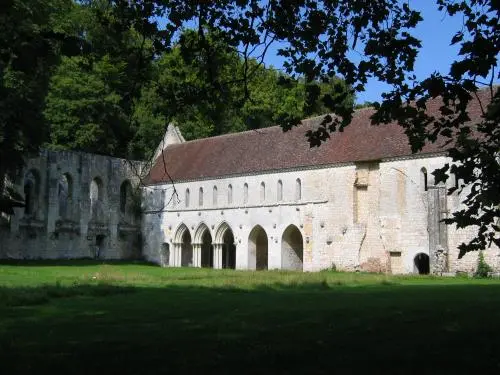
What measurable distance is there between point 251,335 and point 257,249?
113 ft

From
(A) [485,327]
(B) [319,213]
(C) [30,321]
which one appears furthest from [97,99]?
(A) [485,327]

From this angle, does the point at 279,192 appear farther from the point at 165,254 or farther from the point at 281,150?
the point at 165,254

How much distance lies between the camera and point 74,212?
45.9m

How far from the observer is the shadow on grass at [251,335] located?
7.74 metres

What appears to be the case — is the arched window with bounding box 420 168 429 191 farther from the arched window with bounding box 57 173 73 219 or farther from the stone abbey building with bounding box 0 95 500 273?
the arched window with bounding box 57 173 73 219

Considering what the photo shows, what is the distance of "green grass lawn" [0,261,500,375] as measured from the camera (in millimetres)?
7742

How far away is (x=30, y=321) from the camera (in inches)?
478

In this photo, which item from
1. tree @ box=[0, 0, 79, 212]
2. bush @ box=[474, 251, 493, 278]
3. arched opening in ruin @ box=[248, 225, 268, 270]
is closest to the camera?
tree @ box=[0, 0, 79, 212]

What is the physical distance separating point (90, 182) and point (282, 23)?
3902cm

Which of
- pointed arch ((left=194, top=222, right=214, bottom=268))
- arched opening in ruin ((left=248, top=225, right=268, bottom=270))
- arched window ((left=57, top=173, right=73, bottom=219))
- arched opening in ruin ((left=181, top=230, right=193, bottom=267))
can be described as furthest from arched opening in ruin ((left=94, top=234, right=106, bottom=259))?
arched opening in ruin ((left=248, top=225, right=268, bottom=270))

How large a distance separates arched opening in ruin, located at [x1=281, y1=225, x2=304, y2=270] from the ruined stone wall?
11.0 meters

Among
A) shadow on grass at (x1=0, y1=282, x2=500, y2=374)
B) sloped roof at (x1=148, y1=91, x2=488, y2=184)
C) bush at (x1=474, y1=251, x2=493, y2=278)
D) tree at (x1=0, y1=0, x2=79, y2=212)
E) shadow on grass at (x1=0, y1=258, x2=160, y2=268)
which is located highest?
sloped roof at (x1=148, y1=91, x2=488, y2=184)

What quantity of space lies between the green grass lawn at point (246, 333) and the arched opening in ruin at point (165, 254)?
30.7 meters

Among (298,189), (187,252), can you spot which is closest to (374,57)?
(298,189)
